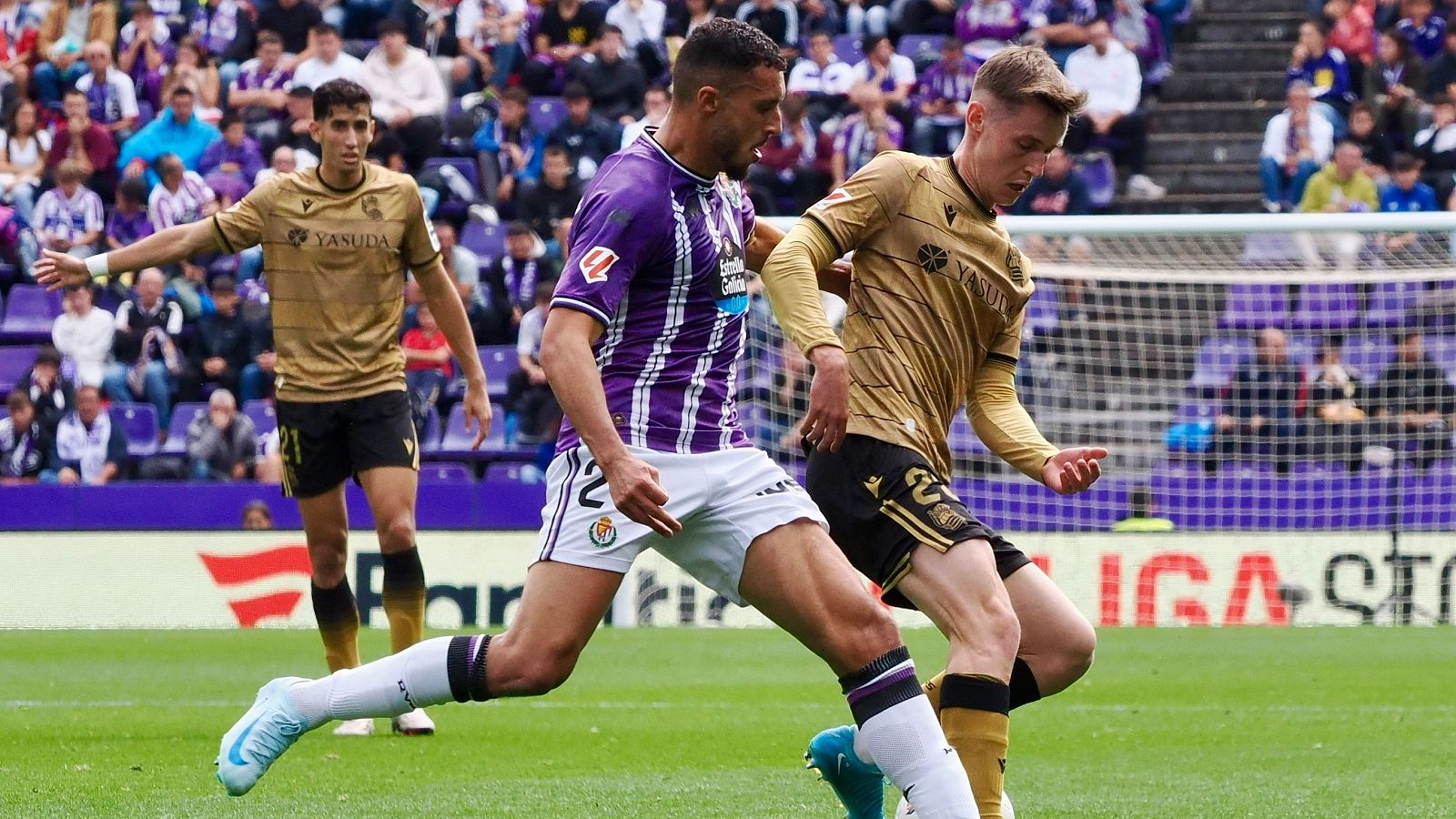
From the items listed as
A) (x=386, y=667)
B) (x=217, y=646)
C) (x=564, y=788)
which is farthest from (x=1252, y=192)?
(x=386, y=667)

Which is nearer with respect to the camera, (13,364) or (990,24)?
(13,364)

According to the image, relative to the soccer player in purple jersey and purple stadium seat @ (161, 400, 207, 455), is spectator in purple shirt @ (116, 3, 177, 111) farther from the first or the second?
the soccer player in purple jersey

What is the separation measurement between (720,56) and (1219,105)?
1656 cm

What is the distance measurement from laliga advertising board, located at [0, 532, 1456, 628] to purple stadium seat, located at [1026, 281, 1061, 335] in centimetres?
186

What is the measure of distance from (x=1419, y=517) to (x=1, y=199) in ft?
46.1

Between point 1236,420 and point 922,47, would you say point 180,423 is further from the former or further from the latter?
point 1236,420

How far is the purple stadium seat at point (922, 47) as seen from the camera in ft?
Answer: 65.0

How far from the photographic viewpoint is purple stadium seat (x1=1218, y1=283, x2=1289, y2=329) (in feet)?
48.9

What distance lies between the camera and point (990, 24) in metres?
19.7

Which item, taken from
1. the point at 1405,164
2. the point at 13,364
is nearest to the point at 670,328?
the point at 1405,164

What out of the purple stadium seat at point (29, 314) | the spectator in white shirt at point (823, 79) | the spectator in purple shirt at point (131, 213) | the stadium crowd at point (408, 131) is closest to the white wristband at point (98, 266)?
the stadium crowd at point (408, 131)

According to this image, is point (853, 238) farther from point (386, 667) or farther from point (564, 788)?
point (564, 788)

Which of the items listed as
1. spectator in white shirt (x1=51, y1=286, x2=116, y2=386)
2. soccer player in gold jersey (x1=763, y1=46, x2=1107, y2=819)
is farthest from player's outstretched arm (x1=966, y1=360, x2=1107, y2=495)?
spectator in white shirt (x1=51, y1=286, x2=116, y2=386)

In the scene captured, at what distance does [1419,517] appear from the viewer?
1410 cm
